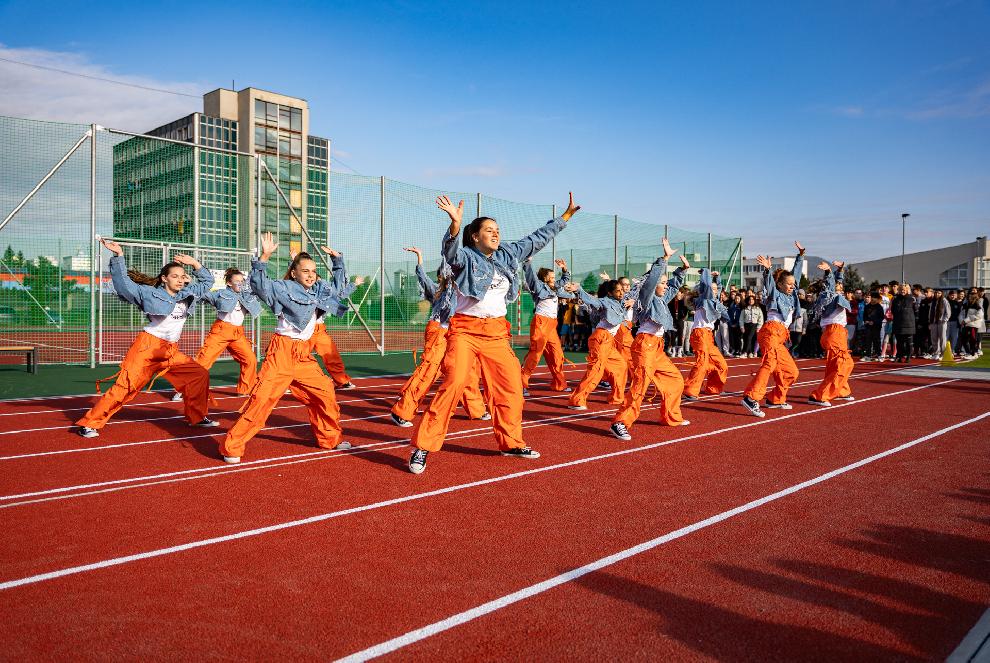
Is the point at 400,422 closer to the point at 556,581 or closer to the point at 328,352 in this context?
the point at 328,352

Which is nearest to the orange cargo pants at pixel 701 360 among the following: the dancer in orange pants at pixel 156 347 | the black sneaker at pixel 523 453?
the black sneaker at pixel 523 453

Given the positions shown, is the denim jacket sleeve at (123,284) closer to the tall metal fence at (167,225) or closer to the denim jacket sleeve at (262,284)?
the denim jacket sleeve at (262,284)

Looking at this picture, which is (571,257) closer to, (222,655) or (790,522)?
(790,522)

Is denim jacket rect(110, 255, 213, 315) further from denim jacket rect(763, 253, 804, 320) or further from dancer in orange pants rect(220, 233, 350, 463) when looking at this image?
denim jacket rect(763, 253, 804, 320)

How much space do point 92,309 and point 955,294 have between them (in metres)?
22.2

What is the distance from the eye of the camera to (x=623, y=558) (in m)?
4.25

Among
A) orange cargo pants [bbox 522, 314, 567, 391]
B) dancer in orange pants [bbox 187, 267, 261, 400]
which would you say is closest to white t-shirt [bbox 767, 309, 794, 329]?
orange cargo pants [bbox 522, 314, 567, 391]

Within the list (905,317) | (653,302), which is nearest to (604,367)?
(653,302)

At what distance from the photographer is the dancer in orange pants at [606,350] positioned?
10180 mm

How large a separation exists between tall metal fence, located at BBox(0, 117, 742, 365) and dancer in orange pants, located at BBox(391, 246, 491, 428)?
5283 mm

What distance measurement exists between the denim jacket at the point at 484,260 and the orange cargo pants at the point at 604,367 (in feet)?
11.6

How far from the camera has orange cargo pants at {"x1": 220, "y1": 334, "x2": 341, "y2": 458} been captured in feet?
22.3

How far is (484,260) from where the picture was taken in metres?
6.57

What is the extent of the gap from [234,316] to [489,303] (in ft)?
18.3
